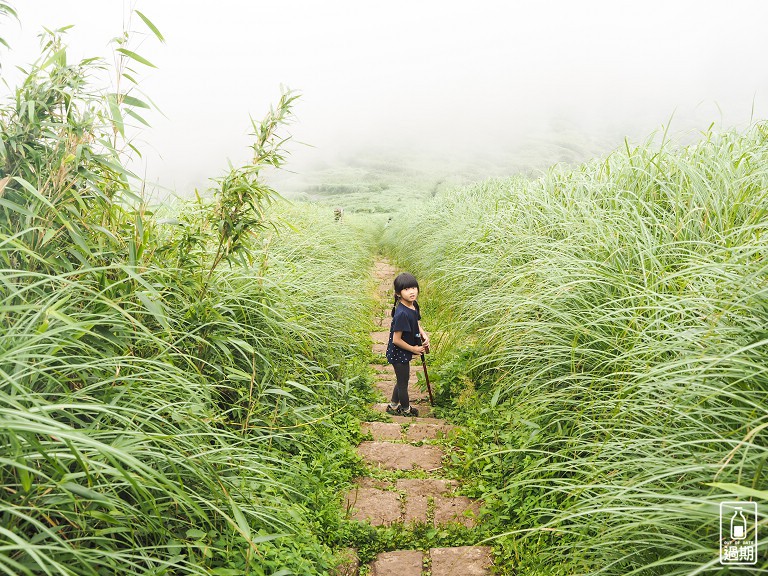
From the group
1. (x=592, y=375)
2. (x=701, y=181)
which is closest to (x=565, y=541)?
(x=592, y=375)

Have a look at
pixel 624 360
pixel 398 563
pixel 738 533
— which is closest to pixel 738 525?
pixel 738 533

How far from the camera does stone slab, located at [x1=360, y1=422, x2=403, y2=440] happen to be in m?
3.66

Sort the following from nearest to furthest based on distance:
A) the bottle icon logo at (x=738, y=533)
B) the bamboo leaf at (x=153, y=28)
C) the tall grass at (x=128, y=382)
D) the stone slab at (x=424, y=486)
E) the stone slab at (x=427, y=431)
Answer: the bottle icon logo at (x=738, y=533) < the tall grass at (x=128, y=382) < the bamboo leaf at (x=153, y=28) < the stone slab at (x=424, y=486) < the stone slab at (x=427, y=431)

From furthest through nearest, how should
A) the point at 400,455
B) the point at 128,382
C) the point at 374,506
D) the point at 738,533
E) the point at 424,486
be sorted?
the point at 400,455, the point at 424,486, the point at 374,506, the point at 128,382, the point at 738,533

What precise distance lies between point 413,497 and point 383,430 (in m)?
0.84

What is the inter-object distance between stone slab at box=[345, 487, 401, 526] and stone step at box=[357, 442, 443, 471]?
30cm

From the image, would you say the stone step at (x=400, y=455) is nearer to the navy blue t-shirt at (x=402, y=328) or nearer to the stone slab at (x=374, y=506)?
the stone slab at (x=374, y=506)

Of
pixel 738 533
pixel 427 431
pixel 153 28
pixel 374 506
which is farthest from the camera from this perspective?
pixel 427 431

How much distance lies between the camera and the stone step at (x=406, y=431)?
3.62 metres

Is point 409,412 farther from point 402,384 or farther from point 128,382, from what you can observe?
point 128,382

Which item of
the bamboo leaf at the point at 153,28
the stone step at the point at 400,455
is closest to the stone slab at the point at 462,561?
the stone step at the point at 400,455

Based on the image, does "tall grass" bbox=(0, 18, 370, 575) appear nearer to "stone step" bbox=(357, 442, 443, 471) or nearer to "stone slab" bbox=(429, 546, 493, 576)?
"stone step" bbox=(357, 442, 443, 471)

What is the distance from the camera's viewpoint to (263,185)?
9.44ft

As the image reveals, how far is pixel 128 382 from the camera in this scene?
6.63 ft
